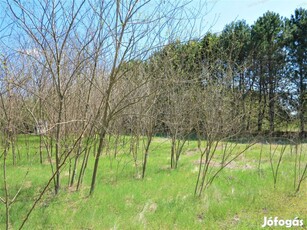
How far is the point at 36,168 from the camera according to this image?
7551 mm

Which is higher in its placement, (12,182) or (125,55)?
(125,55)

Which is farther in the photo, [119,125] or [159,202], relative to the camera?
[119,125]

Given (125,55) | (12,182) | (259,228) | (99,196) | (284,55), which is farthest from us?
(284,55)

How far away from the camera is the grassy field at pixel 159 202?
13.0 feet

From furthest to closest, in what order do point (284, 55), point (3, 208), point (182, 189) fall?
A: point (284, 55) < point (182, 189) < point (3, 208)

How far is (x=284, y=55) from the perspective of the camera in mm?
20625

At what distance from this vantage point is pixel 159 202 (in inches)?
188

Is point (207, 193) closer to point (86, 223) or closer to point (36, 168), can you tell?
point (86, 223)

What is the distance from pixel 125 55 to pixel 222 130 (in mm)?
2227

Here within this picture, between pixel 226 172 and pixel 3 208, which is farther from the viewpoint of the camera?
pixel 226 172

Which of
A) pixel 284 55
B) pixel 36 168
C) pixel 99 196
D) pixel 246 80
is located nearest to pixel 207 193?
pixel 99 196

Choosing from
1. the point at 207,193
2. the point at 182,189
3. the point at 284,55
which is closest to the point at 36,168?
the point at 182,189

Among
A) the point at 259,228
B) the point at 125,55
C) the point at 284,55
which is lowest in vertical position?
the point at 259,228

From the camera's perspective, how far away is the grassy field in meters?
3.96
